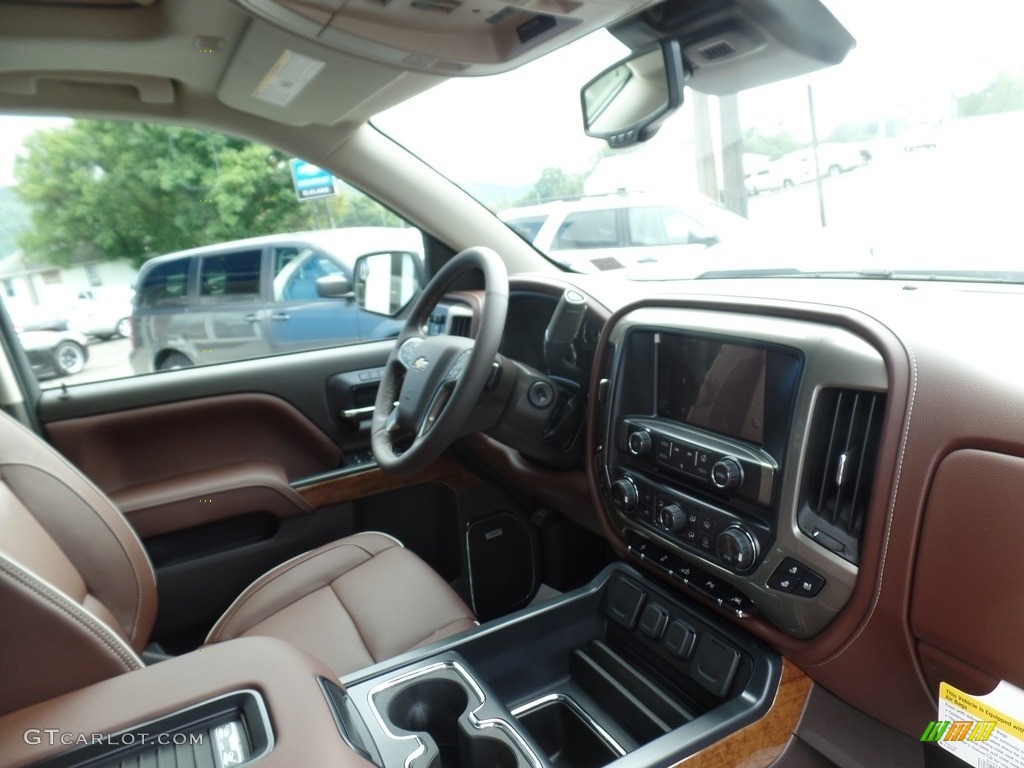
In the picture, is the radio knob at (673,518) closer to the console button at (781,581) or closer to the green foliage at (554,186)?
the console button at (781,581)

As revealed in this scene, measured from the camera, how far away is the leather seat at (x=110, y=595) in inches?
38.7

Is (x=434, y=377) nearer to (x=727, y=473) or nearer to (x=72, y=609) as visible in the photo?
(x=727, y=473)

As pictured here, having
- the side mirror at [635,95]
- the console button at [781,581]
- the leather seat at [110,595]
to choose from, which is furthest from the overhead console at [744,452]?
the leather seat at [110,595]

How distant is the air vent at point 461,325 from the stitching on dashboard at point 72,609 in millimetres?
1115

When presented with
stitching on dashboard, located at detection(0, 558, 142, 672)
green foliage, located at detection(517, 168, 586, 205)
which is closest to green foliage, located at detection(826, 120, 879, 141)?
green foliage, located at detection(517, 168, 586, 205)

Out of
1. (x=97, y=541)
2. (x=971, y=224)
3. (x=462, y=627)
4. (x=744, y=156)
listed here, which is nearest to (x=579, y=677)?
(x=462, y=627)

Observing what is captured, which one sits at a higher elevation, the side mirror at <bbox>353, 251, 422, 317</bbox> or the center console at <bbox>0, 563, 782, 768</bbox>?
the side mirror at <bbox>353, 251, 422, 317</bbox>

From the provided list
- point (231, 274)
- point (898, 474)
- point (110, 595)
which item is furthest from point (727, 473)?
point (231, 274)

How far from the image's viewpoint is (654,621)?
57.9 inches

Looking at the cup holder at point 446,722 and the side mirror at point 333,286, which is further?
the side mirror at point 333,286

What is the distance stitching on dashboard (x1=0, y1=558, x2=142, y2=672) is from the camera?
3.18 ft

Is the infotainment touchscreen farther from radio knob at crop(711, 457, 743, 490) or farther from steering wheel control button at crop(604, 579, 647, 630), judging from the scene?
steering wheel control button at crop(604, 579, 647, 630)

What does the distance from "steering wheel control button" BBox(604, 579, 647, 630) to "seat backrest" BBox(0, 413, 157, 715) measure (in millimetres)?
937

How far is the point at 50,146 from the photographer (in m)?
2.13
